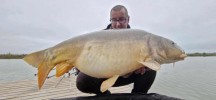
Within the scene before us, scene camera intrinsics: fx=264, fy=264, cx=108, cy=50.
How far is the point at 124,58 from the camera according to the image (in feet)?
5.78

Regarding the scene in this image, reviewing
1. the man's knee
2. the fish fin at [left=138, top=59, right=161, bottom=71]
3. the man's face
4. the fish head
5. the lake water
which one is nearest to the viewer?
the fish fin at [left=138, top=59, right=161, bottom=71]

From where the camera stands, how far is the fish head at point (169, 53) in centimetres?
183

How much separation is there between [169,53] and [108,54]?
433 mm

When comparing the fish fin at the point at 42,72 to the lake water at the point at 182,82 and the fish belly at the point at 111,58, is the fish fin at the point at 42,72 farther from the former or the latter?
the lake water at the point at 182,82

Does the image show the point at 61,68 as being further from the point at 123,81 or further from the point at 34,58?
the point at 123,81

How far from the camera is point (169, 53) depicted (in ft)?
6.06

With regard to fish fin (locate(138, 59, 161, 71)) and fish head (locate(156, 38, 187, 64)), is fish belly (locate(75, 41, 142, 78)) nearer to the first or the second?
fish fin (locate(138, 59, 161, 71))

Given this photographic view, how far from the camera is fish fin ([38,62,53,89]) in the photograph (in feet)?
5.93

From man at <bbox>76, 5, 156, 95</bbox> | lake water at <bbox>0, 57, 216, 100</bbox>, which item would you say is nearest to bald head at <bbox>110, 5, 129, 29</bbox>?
man at <bbox>76, 5, 156, 95</bbox>

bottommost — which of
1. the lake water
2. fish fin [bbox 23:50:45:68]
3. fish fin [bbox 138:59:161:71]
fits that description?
the lake water

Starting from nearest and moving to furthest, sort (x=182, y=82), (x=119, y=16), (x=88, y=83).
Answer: (x=119, y=16) < (x=88, y=83) < (x=182, y=82)

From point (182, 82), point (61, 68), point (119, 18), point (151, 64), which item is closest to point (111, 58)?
point (151, 64)

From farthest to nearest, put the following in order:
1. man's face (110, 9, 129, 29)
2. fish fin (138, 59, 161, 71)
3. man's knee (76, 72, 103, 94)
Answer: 1. man's knee (76, 72, 103, 94)
2. man's face (110, 9, 129, 29)
3. fish fin (138, 59, 161, 71)

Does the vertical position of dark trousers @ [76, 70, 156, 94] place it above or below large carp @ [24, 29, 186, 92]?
below
